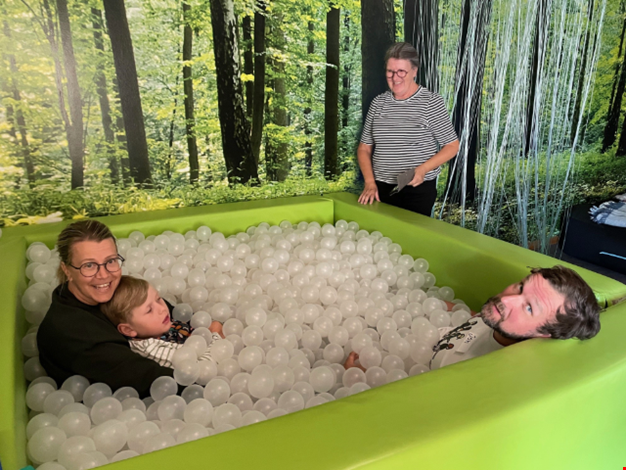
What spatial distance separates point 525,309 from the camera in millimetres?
1193

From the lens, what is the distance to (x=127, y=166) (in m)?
2.38

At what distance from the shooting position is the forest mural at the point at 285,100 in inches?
85.2

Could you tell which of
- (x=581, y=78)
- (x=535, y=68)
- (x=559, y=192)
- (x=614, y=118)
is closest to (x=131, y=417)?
(x=535, y=68)

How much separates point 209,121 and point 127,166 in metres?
0.51

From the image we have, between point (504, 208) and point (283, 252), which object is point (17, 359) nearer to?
point (283, 252)

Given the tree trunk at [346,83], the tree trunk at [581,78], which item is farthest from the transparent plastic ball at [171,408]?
the tree trunk at [581,78]

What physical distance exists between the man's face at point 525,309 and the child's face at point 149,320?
989 millimetres

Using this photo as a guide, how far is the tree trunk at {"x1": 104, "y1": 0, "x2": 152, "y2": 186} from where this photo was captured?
2.21 m

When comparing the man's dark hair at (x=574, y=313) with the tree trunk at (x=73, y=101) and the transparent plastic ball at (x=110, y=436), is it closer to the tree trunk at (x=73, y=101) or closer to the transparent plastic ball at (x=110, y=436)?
the transparent plastic ball at (x=110, y=436)

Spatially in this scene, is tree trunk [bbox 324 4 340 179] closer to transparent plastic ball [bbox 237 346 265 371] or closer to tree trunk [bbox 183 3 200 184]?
tree trunk [bbox 183 3 200 184]

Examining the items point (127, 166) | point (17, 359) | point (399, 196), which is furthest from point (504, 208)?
point (17, 359)

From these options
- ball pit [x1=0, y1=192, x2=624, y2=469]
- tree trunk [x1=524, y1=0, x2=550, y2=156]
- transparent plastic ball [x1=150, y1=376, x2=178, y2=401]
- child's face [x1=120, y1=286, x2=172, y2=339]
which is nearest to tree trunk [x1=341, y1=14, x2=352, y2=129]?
tree trunk [x1=524, y1=0, x2=550, y2=156]

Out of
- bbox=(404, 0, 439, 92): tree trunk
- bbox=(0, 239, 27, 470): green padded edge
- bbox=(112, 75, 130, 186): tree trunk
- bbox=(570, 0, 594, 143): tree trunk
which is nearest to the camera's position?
bbox=(0, 239, 27, 470): green padded edge

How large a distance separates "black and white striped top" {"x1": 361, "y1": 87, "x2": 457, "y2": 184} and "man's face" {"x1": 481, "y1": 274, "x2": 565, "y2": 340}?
4.11 feet
